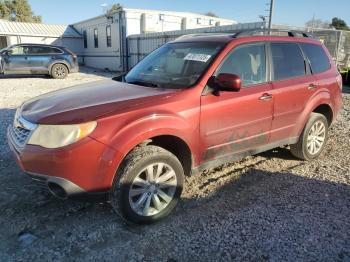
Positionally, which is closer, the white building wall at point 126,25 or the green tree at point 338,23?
the white building wall at point 126,25

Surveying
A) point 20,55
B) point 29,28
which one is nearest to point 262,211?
point 20,55

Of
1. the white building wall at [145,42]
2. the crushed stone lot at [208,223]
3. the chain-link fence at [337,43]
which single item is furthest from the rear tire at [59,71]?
the crushed stone lot at [208,223]

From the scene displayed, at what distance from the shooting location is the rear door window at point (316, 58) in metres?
4.87

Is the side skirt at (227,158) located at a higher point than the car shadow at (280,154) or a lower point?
higher

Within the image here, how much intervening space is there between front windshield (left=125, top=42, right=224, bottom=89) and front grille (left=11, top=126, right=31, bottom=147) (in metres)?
1.43

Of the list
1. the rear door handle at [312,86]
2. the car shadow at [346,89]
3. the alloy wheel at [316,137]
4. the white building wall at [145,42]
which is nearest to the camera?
the rear door handle at [312,86]

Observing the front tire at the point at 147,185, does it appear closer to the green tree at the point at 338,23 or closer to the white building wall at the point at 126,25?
the white building wall at the point at 126,25

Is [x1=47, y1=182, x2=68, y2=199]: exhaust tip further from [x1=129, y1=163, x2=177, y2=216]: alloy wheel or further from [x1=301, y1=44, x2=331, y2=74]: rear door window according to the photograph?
[x1=301, y1=44, x2=331, y2=74]: rear door window

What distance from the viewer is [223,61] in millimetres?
3814

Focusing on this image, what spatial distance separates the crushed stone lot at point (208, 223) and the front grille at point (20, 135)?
822 millimetres

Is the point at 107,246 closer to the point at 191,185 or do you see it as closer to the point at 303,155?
the point at 191,185

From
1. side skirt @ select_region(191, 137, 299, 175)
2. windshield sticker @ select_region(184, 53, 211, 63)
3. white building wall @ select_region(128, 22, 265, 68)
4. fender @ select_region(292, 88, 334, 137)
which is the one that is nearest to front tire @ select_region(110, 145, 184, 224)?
side skirt @ select_region(191, 137, 299, 175)

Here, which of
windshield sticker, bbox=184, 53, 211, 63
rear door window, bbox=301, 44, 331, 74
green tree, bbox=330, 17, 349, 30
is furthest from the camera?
green tree, bbox=330, 17, 349, 30

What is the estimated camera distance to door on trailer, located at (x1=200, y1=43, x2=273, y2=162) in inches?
145
